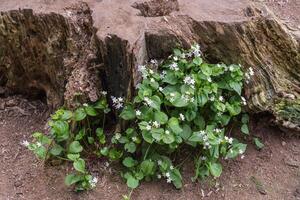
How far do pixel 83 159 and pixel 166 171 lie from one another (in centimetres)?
49

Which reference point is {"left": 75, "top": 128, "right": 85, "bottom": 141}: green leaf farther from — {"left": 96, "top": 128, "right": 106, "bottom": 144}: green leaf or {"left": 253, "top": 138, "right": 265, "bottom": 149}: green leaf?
{"left": 253, "top": 138, "right": 265, "bottom": 149}: green leaf

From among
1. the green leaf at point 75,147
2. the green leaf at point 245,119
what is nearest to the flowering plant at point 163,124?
the green leaf at point 75,147

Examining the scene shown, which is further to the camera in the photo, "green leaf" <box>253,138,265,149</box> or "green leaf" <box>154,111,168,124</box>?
"green leaf" <box>253,138,265,149</box>

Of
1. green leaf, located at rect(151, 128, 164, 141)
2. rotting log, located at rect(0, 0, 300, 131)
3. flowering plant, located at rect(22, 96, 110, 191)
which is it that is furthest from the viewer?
rotting log, located at rect(0, 0, 300, 131)

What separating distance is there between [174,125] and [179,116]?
0.12 meters

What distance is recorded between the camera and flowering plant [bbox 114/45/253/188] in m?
2.46

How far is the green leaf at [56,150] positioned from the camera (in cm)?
259

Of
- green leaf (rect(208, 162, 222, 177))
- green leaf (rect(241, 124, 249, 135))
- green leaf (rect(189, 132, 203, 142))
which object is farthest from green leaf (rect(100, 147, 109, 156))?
green leaf (rect(241, 124, 249, 135))

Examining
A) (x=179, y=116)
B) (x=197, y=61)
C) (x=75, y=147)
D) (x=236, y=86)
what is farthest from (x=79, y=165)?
(x=236, y=86)

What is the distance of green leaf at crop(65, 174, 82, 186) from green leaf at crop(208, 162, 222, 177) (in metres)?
0.74

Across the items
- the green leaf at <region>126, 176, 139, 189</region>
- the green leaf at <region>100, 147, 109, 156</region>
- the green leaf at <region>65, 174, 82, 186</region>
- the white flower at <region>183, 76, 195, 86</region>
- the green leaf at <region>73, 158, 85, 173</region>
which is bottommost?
the green leaf at <region>65, 174, 82, 186</region>

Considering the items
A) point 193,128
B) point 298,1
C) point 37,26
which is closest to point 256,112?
point 193,128

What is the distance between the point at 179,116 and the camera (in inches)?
100

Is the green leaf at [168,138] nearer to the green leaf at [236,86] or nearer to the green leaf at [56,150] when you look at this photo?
the green leaf at [236,86]
